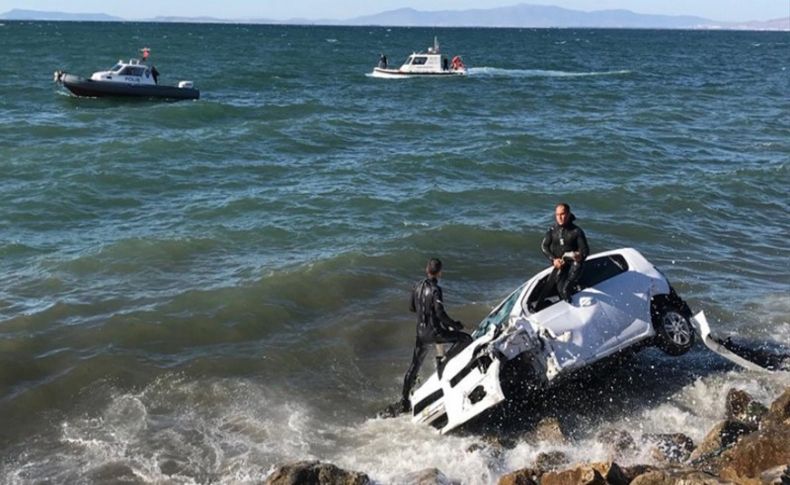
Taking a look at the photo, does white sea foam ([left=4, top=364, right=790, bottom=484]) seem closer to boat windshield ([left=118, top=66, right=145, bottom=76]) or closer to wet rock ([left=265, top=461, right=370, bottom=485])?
wet rock ([left=265, top=461, right=370, bottom=485])

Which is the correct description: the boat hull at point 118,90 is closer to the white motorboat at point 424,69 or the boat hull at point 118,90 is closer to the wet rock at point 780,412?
the white motorboat at point 424,69

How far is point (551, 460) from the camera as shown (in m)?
8.32

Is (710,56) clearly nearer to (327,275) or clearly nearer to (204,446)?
(327,275)

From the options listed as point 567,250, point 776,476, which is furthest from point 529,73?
point 776,476

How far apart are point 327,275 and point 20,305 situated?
17.4 ft

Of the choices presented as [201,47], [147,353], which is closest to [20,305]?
[147,353]

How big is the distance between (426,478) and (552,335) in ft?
8.30

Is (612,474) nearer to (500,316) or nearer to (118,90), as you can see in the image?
(500,316)

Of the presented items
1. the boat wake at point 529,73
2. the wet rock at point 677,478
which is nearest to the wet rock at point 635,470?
the wet rock at point 677,478

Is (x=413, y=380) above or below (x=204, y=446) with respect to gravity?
above

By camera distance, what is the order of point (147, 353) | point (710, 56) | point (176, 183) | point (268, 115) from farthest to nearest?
point (710, 56)
point (268, 115)
point (176, 183)
point (147, 353)

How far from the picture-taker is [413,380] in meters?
9.78

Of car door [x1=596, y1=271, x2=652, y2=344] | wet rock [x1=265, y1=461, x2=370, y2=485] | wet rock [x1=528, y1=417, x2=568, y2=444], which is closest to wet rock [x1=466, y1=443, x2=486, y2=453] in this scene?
wet rock [x1=528, y1=417, x2=568, y2=444]

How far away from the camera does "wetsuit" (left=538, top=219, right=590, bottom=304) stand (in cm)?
968
